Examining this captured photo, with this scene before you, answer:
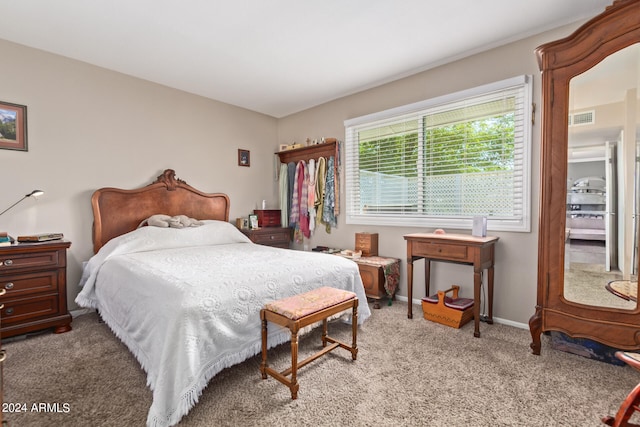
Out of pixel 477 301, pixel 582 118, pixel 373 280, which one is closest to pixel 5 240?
pixel 373 280

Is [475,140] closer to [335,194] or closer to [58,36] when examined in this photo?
[335,194]

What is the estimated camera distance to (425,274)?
11.1 ft

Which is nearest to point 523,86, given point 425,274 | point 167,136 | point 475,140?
point 475,140

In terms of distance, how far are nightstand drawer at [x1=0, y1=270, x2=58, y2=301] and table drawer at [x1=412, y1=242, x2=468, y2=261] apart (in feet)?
10.8

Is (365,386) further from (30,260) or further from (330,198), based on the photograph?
(30,260)

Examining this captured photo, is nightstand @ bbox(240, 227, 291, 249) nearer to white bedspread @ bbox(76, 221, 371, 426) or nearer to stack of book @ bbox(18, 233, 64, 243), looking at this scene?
white bedspread @ bbox(76, 221, 371, 426)

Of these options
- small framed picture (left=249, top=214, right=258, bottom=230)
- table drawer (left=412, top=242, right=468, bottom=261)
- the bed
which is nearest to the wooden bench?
the bed

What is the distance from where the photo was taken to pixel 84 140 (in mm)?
3307

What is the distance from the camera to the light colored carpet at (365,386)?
1.68 metres

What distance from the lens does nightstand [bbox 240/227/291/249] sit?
4398mm

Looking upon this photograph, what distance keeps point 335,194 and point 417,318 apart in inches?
74.7

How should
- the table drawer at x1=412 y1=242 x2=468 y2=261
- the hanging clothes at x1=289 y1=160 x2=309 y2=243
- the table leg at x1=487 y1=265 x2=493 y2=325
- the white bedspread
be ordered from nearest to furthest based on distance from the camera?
the white bedspread < the table drawer at x1=412 y1=242 x2=468 y2=261 < the table leg at x1=487 y1=265 x2=493 y2=325 < the hanging clothes at x1=289 y1=160 x2=309 y2=243

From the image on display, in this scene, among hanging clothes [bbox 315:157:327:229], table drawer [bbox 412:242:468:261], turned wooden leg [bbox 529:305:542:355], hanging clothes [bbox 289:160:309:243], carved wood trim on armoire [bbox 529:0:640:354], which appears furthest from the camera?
hanging clothes [bbox 289:160:309:243]

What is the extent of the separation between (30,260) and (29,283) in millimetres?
197
